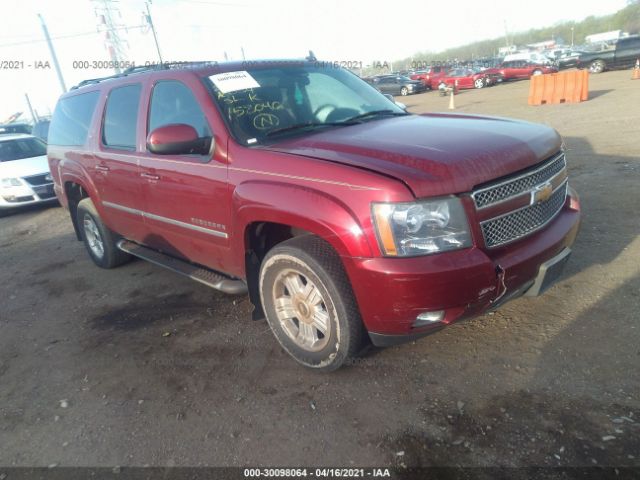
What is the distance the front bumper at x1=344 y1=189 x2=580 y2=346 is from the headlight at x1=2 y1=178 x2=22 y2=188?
8.88m

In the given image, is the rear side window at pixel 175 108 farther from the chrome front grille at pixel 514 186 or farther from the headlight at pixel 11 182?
the headlight at pixel 11 182

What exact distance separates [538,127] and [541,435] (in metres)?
1.97

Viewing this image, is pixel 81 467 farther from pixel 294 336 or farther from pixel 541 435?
pixel 541 435

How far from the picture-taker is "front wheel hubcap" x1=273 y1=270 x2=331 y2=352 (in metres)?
2.84

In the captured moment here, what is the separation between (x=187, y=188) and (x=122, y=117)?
1.37 meters

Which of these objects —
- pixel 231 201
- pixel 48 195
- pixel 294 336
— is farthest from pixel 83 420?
pixel 48 195

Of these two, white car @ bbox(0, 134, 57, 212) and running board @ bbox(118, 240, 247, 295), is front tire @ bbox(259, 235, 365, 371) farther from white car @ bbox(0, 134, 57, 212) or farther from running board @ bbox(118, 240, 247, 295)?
white car @ bbox(0, 134, 57, 212)

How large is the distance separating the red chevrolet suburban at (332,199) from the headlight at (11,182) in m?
6.04

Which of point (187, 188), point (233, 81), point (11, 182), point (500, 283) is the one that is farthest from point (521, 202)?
point (11, 182)

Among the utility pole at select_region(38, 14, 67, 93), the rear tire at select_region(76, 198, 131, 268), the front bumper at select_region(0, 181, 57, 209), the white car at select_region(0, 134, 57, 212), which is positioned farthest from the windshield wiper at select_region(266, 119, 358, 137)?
the utility pole at select_region(38, 14, 67, 93)

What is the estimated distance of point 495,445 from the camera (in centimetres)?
224

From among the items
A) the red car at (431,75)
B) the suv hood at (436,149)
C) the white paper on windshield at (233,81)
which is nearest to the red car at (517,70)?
the red car at (431,75)

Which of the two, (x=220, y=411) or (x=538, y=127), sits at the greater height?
(x=538, y=127)

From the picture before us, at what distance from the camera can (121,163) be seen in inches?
162
